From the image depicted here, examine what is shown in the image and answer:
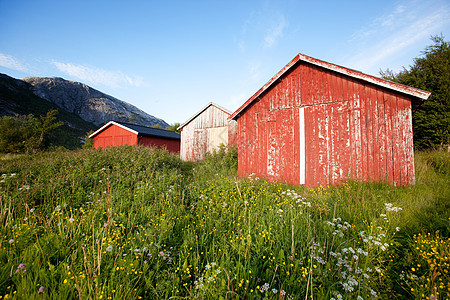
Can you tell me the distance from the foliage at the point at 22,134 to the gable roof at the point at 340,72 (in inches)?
668

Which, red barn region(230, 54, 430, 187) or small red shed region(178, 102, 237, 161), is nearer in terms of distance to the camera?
red barn region(230, 54, 430, 187)

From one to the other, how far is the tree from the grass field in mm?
6133

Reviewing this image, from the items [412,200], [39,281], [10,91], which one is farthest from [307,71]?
[10,91]

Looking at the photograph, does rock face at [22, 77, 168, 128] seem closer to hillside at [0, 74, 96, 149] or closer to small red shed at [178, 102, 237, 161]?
hillside at [0, 74, 96, 149]

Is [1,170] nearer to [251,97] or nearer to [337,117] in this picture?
[251,97]

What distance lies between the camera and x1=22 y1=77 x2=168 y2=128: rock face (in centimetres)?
5927

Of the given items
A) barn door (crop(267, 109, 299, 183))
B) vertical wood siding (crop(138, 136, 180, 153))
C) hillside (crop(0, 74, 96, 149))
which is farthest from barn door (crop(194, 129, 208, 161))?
hillside (crop(0, 74, 96, 149))

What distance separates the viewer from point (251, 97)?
8.38m

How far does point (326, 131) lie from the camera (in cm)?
679

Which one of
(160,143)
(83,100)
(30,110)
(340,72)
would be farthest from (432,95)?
(83,100)

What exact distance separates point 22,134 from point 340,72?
23.3 metres

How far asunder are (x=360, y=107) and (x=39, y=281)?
8451 millimetres

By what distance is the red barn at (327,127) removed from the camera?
584 centimetres

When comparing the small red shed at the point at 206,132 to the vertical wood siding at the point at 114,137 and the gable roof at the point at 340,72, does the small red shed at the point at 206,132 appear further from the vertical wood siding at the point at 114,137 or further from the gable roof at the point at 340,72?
the vertical wood siding at the point at 114,137
